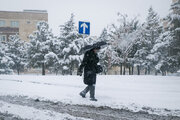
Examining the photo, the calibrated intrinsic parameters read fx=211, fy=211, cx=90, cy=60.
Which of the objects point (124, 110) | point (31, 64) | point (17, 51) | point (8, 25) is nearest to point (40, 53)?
point (31, 64)

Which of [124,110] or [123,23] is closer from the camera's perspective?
[124,110]

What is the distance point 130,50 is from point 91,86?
24.0 metres

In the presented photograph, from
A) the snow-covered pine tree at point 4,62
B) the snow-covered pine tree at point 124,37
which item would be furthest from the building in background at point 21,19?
the snow-covered pine tree at point 124,37

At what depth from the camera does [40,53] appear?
29703mm

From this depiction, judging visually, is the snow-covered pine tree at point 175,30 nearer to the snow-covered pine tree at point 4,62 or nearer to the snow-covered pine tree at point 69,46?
the snow-covered pine tree at point 69,46

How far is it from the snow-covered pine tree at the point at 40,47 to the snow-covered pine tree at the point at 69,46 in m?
2.36

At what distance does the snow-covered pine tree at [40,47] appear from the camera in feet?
96.9

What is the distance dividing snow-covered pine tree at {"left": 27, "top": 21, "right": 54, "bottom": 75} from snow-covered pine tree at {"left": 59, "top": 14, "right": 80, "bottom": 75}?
2.36 m

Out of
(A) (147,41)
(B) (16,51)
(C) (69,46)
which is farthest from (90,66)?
(B) (16,51)

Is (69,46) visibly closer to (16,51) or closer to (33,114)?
(16,51)

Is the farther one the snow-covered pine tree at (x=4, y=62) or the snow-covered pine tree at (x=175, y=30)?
the snow-covered pine tree at (x=4, y=62)

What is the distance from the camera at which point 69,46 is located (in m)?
27.0

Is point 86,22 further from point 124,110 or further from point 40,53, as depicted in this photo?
point 40,53

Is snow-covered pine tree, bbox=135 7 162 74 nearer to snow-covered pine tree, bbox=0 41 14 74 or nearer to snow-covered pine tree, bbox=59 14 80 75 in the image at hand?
snow-covered pine tree, bbox=59 14 80 75
